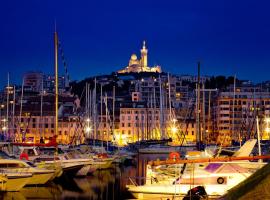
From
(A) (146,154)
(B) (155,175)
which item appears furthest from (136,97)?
(B) (155,175)

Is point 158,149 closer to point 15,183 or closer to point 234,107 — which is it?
point 15,183

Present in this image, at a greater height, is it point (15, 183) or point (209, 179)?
point (209, 179)

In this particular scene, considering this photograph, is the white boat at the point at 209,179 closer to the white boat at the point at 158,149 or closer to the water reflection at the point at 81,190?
the water reflection at the point at 81,190

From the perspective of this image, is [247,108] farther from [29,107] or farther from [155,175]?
[155,175]

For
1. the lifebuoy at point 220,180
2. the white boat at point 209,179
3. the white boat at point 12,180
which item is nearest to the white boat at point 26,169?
the white boat at point 12,180

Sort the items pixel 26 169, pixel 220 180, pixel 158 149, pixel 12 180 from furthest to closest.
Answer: pixel 158 149 < pixel 26 169 < pixel 12 180 < pixel 220 180

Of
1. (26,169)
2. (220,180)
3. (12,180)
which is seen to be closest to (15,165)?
(26,169)

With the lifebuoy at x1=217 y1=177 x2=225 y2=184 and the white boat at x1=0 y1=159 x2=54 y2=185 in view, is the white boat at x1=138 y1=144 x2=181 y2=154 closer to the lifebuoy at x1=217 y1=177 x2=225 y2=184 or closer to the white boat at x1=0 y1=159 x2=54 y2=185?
the white boat at x1=0 y1=159 x2=54 y2=185

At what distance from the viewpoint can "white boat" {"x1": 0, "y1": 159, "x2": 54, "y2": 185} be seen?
29.9 meters

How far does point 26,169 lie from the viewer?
30.0 meters

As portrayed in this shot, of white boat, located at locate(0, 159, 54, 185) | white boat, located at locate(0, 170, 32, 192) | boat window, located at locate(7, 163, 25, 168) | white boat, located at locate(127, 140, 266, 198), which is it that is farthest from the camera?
boat window, located at locate(7, 163, 25, 168)

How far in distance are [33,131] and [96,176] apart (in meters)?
73.6

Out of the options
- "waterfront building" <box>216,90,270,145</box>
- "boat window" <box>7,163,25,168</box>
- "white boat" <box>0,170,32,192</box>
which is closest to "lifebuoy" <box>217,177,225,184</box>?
"white boat" <box>0,170,32,192</box>

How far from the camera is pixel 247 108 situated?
110 meters
